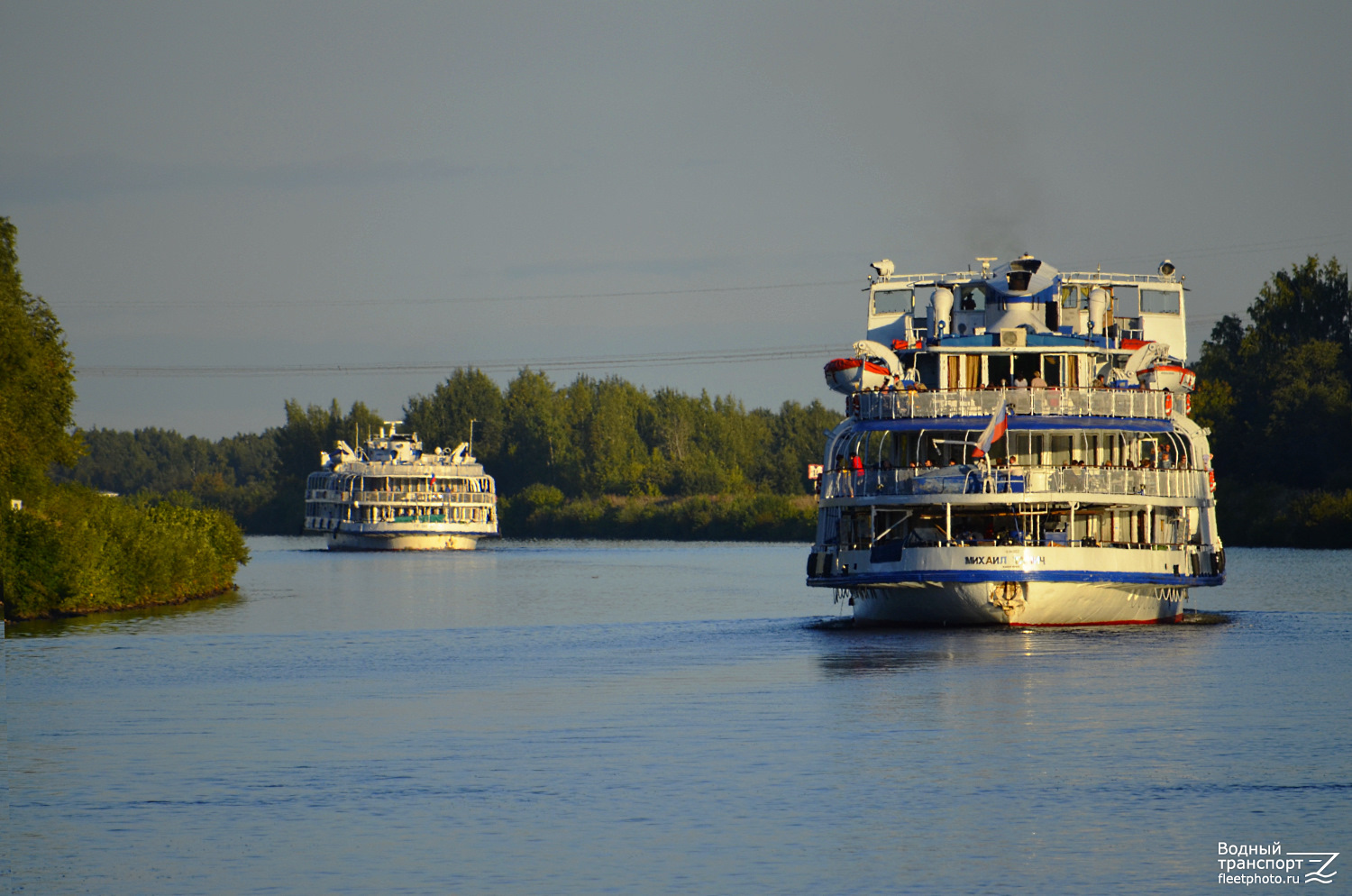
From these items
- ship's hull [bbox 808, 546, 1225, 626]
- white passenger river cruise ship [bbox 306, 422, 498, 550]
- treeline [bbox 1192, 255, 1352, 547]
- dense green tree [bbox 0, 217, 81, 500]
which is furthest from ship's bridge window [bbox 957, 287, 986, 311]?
white passenger river cruise ship [bbox 306, 422, 498, 550]

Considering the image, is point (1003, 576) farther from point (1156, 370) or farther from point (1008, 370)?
point (1008, 370)

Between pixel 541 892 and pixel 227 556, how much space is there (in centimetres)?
6617

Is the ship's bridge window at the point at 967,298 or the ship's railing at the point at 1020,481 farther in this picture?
the ship's bridge window at the point at 967,298

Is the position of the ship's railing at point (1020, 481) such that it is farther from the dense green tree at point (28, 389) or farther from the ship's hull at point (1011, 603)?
the dense green tree at point (28, 389)

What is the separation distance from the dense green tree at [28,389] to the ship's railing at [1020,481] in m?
24.9

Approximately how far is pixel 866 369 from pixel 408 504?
4431 inches

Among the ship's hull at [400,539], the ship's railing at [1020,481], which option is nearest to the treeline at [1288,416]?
the ship's hull at [400,539]

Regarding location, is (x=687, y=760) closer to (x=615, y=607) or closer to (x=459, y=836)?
(x=459, y=836)

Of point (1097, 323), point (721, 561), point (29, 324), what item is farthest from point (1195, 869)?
point (721, 561)

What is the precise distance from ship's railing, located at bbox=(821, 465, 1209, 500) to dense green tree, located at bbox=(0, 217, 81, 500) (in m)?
24.9

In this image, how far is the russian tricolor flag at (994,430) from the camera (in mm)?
50250

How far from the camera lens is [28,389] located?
56625mm

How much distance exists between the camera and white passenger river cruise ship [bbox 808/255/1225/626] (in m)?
51.2

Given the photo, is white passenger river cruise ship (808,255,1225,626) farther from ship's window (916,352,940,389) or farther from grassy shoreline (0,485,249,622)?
grassy shoreline (0,485,249,622)
